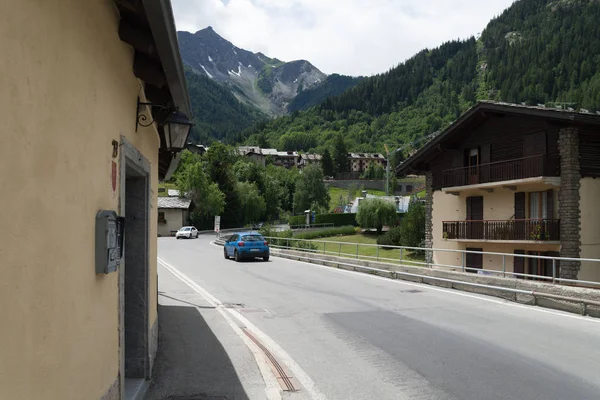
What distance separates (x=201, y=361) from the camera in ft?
24.0

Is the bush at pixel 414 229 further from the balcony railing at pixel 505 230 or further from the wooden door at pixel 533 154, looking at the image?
the wooden door at pixel 533 154

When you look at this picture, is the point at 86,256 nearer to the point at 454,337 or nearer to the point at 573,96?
the point at 454,337

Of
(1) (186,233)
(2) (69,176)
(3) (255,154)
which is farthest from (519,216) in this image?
(3) (255,154)

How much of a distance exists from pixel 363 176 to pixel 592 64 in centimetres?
7645

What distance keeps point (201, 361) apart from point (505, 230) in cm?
2169

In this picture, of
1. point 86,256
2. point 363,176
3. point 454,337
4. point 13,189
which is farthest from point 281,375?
point 363,176

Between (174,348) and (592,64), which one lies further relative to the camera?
(592,64)

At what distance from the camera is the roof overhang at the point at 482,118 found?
21.6 metres

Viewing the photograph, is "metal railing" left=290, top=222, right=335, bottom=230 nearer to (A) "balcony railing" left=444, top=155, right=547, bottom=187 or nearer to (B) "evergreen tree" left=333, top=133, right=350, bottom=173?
(A) "balcony railing" left=444, top=155, right=547, bottom=187

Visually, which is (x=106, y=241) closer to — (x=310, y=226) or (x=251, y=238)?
(x=251, y=238)

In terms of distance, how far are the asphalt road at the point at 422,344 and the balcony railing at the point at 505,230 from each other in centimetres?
1143

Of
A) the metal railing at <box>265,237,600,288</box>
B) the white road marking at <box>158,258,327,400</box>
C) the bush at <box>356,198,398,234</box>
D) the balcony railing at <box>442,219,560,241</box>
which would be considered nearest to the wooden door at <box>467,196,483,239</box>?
the balcony railing at <box>442,219,560,241</box>

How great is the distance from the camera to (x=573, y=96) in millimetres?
135500

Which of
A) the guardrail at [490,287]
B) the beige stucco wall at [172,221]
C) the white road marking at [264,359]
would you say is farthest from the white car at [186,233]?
the white road marking at [264,359]
